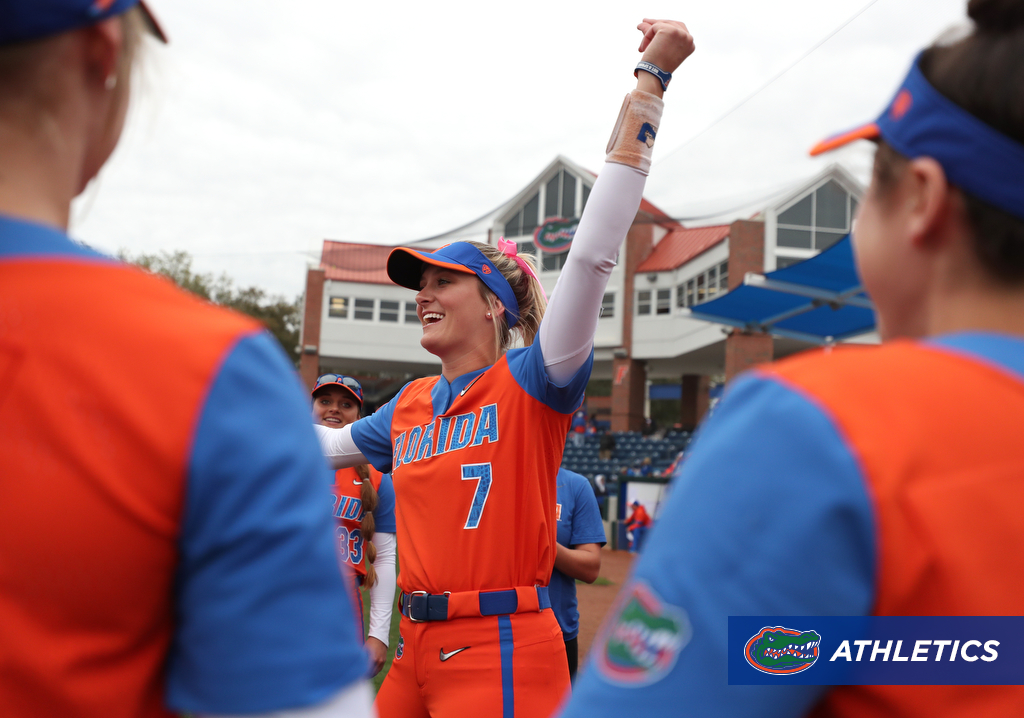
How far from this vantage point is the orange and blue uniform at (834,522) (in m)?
0.81

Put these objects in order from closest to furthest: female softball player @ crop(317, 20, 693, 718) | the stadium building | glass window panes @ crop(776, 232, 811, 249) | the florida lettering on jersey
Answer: female softball player @ crop(317, 20, 693, 718)
the florida lettering on jersey
the stadium building
glass window panes @ crop(776, 232, 811, 249)

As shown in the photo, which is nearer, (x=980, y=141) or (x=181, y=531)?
(x=181, y=531)

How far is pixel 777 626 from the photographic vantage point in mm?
846

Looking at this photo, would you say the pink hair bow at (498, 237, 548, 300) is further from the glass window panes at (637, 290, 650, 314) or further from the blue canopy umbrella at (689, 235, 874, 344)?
the glass window panes at (637, 290, 650, 314)

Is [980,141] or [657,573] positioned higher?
[980,141]

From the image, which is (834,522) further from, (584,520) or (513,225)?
(513,225)

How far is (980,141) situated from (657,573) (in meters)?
0.68

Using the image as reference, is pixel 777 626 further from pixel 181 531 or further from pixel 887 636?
pixel 181 531

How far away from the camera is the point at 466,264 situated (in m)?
3.22

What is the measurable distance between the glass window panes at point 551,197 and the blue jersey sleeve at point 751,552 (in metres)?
33.3

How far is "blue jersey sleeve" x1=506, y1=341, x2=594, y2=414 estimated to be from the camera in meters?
2.78

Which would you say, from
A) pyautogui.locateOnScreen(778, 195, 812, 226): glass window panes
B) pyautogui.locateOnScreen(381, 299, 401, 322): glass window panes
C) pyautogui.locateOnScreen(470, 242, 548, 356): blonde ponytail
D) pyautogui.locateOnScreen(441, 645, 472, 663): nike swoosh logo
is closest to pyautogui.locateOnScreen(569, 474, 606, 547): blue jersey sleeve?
pyautogui.locateOnScreen(470, 242, 548, 356): blonde ponytail

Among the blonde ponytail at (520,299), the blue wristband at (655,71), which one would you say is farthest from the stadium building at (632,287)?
the blue wristband at (655,71)

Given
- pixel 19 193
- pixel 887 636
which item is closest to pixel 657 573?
pixel 887 636
